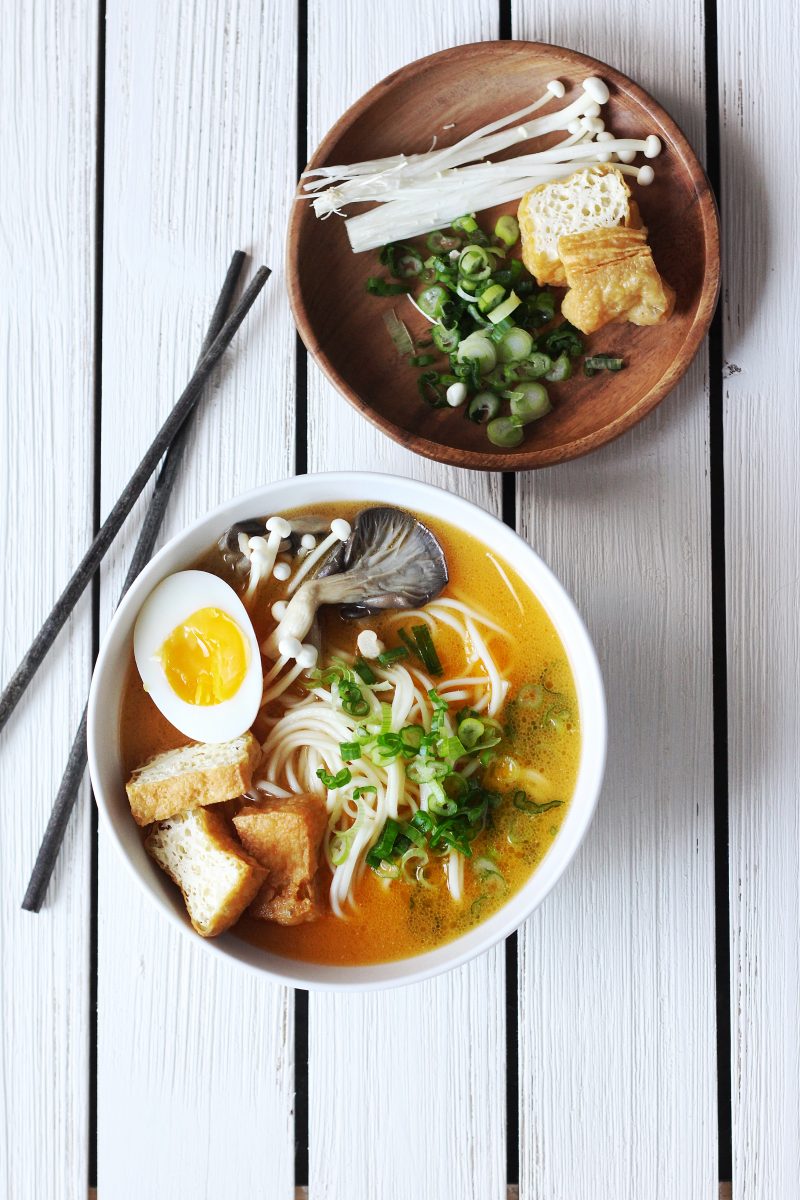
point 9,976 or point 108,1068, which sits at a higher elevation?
point 9,976

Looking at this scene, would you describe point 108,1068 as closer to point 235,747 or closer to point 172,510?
point 235,747

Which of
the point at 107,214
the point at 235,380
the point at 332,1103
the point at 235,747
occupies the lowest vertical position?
the point at 332,1103

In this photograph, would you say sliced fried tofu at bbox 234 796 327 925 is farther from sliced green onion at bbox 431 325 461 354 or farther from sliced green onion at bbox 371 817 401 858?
sliced green onion at bbox 431 325 461 354

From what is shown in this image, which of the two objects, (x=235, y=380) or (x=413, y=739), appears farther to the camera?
(x=235, y=380)

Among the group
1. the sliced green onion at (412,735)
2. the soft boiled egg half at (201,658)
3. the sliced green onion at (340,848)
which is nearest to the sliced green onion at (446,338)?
the soft boiled egg half at (201,658)

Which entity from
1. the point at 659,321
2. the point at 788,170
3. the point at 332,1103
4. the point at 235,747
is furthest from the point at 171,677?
the point at 788,170

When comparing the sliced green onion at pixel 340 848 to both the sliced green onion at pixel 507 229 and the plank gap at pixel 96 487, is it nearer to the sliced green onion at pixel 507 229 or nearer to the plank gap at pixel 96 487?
the plank gap at pixel 96 487

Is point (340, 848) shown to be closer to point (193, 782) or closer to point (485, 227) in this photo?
point (193, 782)
